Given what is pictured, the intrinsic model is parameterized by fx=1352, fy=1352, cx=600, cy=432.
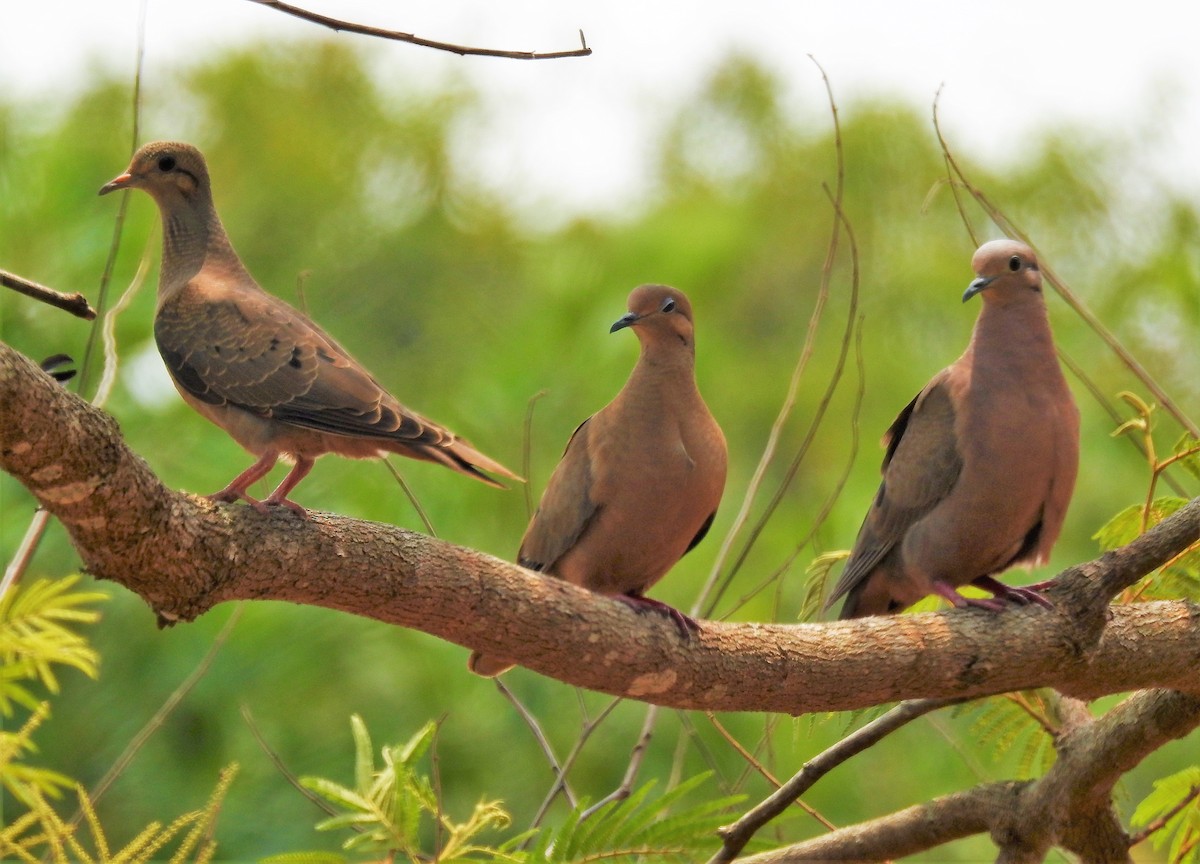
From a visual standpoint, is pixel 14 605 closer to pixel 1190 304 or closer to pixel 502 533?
pixel 502 533

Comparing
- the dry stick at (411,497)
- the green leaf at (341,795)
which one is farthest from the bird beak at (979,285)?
the green leaf at (341,795)

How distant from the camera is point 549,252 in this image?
60.3ft

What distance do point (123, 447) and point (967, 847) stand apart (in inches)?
486

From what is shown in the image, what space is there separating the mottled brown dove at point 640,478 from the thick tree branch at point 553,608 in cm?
39

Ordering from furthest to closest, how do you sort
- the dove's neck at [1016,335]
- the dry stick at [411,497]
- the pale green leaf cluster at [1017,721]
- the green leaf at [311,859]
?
the pale green leaf cluster at [1017,721] < the dove's neck at [1016,335] < the dry stick at [411,497] < the green leaf at [311,859]

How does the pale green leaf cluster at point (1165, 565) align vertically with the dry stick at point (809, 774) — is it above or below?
above

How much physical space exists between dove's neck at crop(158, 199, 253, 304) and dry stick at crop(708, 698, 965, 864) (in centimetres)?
197

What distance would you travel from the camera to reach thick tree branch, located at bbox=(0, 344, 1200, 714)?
215cm

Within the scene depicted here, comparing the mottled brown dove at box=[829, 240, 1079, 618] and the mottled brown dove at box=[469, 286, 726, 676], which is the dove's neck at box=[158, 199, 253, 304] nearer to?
the mottled brown dove at box=[469, 286, 726, 676]

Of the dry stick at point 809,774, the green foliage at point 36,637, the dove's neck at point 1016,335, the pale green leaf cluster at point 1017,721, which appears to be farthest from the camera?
the pale green leaf cluster at point 1017,721

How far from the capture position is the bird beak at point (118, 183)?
3434 millimetres

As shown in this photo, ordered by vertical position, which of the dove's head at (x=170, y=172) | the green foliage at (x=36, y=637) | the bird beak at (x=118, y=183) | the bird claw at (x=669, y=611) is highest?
the dove's head at (x=170, y=172)

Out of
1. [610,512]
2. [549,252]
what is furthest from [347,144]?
[610,512]

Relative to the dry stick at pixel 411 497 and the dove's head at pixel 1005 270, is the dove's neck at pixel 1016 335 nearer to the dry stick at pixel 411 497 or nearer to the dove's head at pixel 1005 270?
the dove's head at pixel 1005 270
